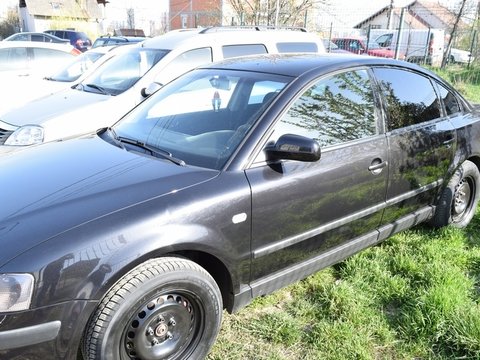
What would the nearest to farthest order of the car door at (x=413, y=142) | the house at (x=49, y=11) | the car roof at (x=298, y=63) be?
the car roof at (x=298, y=63), the car door at (x=413, y=142), the house at (x=49, y=11)

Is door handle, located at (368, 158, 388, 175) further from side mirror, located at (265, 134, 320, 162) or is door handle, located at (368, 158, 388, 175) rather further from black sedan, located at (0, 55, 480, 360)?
side mirror, located at (265, 134, 320, 162)

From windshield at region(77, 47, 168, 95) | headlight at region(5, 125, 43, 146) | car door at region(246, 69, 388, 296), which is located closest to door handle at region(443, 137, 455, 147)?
car door at region(246, 69, 388, 296)

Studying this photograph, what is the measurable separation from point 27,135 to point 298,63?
313 centimetres

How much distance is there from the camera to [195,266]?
2324 millimetres

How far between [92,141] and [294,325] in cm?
182

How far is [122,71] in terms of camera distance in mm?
6238

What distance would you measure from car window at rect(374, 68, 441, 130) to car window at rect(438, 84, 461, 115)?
0.14 meters

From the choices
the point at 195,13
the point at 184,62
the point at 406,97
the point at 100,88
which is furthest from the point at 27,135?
the point at 195,13

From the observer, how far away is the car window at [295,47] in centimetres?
700

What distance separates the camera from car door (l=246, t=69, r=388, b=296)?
8.46ft

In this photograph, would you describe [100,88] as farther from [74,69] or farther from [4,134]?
[74,69]

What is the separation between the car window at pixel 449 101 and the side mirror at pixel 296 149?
1.96 m

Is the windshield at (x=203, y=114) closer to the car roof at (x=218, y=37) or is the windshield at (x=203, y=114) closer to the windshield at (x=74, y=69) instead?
the car roof at (x=218, y=37)

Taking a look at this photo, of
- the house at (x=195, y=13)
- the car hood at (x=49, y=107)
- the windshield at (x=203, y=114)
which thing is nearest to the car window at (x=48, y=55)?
the car hood at (x=49, y=107)
